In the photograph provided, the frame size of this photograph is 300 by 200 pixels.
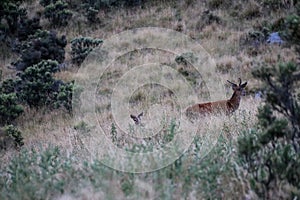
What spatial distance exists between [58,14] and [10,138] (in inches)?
437

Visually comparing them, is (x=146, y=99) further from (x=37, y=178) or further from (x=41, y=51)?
(x=37, y=178)

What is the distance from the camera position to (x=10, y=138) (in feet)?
34.1

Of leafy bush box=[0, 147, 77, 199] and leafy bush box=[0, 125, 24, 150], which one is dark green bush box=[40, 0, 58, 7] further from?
leafy bush box=[0, 147, 77, 199]

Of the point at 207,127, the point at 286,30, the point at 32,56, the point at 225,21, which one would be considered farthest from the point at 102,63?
the point at 286,30

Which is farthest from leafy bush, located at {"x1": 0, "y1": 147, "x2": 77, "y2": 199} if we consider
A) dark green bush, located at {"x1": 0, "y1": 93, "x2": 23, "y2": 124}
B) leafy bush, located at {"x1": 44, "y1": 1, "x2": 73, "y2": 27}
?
leafy bush, located at {"x1": 44, "y1": 1, "x2": 73, "y2": 27}

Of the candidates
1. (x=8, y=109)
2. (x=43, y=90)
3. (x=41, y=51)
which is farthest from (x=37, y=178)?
(x=41, y=51)

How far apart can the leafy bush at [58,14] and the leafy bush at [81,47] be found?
3.74m

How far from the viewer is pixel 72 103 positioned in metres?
12.7

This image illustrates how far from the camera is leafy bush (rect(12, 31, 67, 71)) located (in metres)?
15.9

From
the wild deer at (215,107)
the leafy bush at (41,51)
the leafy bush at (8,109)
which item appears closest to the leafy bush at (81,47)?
the leafy bush at (41,51)

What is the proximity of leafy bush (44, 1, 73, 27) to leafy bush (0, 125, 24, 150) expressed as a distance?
34.7ft

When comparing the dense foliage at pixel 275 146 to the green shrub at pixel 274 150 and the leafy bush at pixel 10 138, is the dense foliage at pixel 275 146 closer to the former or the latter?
the green shrub at pixel 274 150

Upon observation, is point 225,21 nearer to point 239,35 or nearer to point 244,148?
point 239,35

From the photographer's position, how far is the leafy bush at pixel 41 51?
52.3 ft
